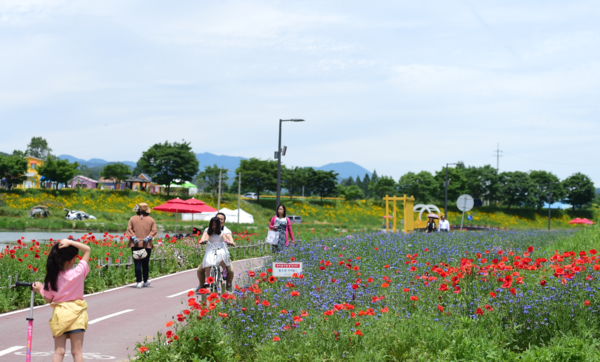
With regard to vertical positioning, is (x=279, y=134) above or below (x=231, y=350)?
above

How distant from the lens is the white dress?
9352mm

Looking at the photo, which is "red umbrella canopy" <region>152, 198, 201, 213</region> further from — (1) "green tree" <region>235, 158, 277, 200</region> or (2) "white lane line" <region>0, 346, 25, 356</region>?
(1) "green tree" <region>235, 158, 277, 200</region>

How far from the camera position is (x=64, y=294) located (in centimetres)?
475

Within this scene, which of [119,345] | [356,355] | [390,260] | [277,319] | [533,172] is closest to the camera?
[356,355]

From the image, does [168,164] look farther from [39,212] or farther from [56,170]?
[39,212]

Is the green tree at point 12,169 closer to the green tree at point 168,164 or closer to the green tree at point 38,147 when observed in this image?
the green tree at point 168,164

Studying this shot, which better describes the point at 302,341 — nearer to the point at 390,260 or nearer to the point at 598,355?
the point at 598,355

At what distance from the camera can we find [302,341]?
214 inches

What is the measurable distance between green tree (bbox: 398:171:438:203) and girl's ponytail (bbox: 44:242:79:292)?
233 feet

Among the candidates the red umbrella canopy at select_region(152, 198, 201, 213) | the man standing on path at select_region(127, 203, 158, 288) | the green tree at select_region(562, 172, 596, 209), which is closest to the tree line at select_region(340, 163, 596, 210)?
the green tree at select_region(562, 172, 596, 209)

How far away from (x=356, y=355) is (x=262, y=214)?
5522cm

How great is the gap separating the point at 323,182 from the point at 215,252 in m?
64.0

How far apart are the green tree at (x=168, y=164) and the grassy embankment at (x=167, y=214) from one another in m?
3.88

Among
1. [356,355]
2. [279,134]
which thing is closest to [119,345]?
[356,355]
